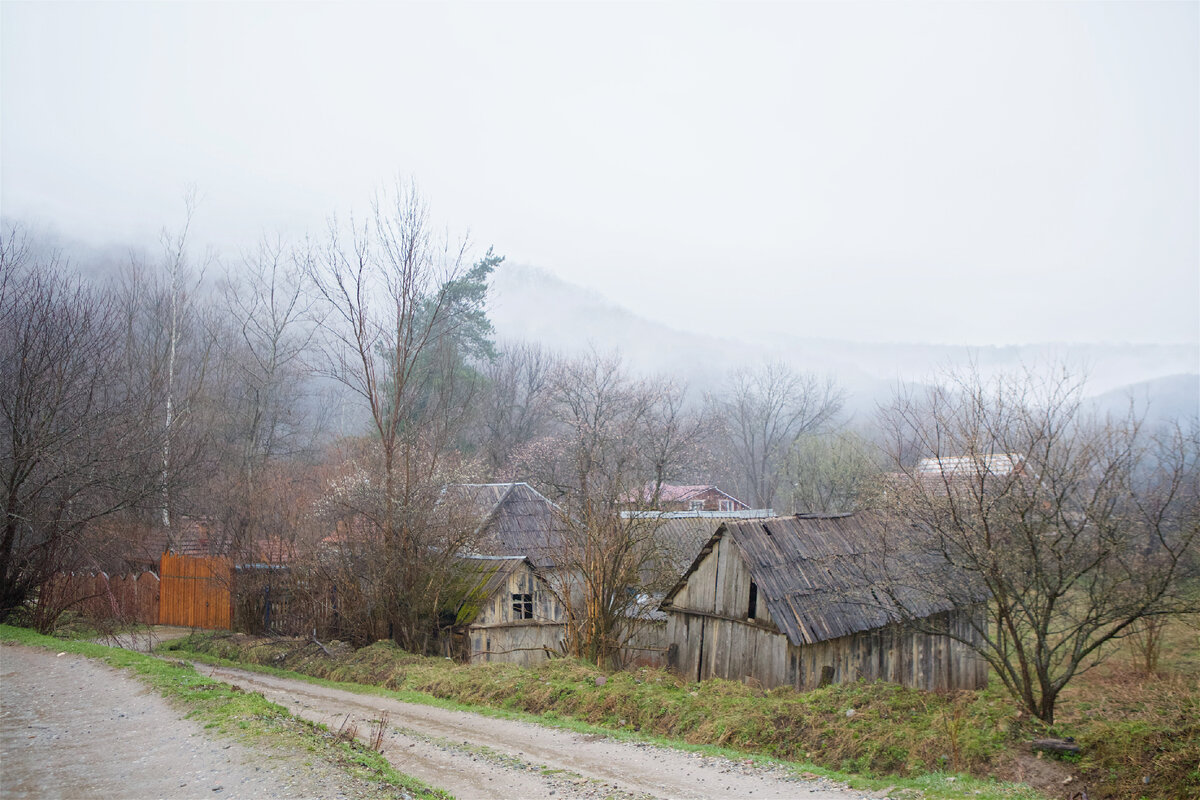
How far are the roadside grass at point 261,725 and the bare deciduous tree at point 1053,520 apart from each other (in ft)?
22.2

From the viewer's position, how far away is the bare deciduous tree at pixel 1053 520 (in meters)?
8.29

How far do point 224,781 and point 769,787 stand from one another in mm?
5243

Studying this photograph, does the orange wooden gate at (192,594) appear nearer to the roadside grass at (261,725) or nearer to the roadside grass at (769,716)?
the roadside grass at (769,716)

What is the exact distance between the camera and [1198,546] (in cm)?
798

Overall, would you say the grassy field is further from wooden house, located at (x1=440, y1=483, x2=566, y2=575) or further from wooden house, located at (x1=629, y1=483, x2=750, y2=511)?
wooden house, located at (x1=629, y1=483, x2=750, y2=511)

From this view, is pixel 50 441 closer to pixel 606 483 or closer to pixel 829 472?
pixel 606 483

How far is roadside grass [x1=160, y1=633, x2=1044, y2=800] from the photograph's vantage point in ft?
27.1

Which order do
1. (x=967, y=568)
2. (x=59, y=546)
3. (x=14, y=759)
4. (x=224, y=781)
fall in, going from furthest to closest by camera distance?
(x=59, y=546) < (x=967, y=568) < (x=14, y=759) < (x=224, y=781)

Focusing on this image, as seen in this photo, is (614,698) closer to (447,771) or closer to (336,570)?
(447,771)

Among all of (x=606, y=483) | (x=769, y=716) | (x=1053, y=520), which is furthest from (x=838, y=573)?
(x=606, y=483)

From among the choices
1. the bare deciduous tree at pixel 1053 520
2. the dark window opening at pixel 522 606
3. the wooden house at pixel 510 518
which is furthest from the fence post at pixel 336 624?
the bare deciduous tree at pixel 1053 520

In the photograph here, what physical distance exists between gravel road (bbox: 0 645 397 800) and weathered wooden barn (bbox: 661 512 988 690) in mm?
8677

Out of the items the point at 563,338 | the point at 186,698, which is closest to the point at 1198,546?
the point at 186,698

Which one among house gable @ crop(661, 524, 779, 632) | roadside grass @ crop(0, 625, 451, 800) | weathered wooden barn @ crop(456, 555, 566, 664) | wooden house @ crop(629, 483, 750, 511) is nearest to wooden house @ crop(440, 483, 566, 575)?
weathered wooden barn @ crop(456, 555, 566, 664)
